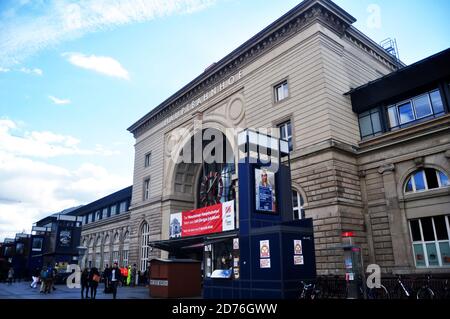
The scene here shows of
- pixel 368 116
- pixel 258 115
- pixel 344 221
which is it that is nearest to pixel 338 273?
pixel 344 221

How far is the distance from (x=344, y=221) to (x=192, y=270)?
917 centimetres

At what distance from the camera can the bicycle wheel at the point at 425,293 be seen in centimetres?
1338

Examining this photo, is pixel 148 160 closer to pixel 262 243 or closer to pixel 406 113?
pixel 406 113

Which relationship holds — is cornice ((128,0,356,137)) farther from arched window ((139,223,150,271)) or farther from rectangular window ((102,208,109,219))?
rectangular window ((102,208,109,219))

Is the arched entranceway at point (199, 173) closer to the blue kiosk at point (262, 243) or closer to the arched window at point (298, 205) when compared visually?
the arched window at point (298, 205)

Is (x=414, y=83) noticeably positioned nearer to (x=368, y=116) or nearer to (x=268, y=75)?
(x=368, y=116)

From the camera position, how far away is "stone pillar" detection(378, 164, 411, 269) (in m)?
18.5

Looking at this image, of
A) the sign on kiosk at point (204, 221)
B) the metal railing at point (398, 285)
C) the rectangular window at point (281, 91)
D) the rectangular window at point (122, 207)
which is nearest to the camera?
the metal railing at point (398, 285)

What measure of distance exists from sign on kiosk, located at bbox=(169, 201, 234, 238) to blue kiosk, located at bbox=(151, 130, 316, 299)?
22.5ft

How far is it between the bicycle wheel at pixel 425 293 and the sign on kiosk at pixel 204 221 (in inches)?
489

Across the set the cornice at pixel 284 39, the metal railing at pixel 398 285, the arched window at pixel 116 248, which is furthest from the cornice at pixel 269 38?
the arched window at pixel 116 248

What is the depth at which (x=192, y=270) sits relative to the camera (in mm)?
20438

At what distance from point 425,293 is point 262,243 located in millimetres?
6685

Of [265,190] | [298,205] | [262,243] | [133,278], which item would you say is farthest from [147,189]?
[262,243]
